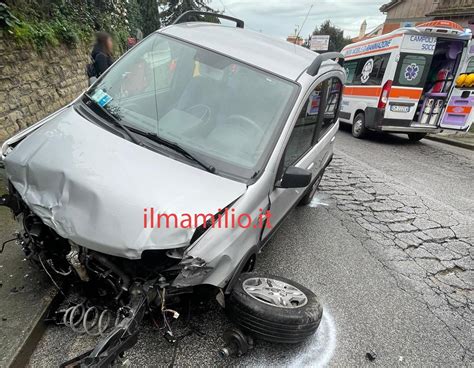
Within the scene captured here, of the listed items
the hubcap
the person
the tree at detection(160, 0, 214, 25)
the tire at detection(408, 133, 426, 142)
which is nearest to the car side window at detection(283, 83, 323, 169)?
the hubcap

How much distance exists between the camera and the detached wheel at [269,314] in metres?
1.99

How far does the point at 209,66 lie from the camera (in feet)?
8.73

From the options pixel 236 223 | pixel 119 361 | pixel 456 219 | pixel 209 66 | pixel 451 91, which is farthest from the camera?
pixel 451 91

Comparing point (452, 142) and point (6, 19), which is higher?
point (6, 19)

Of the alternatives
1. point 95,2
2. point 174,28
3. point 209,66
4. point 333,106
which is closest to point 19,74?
point 174,28

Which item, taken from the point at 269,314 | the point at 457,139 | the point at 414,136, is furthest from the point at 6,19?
the point at 457,139

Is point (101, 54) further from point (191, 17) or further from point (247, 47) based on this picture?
point (247, 47)

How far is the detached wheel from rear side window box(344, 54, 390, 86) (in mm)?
8136

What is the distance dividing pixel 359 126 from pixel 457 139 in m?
3.90

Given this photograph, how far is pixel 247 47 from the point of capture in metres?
2.89

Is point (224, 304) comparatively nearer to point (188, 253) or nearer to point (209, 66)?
point (188, 253)

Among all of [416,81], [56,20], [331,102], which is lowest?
[331,102]

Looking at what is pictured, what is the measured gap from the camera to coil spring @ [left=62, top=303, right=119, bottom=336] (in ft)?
6.84

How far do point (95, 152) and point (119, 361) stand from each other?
1233 millimetres
